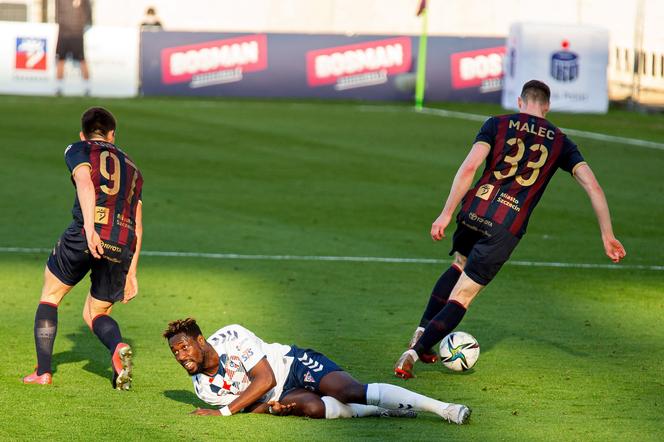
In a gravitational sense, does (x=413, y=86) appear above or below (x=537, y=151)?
below

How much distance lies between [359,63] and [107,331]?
23827mm

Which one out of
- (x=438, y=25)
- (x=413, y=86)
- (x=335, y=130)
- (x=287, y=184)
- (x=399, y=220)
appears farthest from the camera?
(x=438, y=25)

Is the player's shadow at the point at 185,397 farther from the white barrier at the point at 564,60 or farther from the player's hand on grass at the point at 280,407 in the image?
the white barrier at the point at 564,60

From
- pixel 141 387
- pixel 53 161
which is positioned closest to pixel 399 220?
pixel 53 161

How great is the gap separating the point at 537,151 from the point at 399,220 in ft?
24.1

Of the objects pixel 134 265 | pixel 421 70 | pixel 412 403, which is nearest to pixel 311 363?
pixel 412 403

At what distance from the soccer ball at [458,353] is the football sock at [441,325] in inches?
3.4

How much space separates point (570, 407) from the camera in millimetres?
7738

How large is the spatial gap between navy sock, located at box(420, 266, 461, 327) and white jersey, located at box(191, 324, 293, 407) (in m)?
1.91

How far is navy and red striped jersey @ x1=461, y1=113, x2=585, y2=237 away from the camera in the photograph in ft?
27.4

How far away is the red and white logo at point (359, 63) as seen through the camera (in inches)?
1226

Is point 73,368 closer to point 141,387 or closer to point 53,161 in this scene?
point 141,387

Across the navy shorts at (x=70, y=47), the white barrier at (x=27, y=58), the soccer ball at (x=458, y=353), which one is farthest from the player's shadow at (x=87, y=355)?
the white barrier at (x=27, y=58)

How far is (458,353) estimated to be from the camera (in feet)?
28.0
